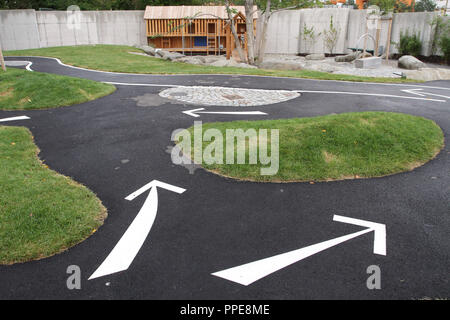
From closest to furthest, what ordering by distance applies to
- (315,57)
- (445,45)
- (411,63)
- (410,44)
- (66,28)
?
(411,63) → (445,45) → (410,44) → (315,57) → (66,28)

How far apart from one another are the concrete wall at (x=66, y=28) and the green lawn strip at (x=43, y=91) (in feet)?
56.2

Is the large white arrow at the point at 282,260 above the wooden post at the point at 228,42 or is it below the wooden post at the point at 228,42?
below

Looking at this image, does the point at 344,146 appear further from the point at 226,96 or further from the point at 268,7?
the point at 268,7

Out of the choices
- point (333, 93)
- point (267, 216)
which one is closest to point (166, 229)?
point (267, 216)

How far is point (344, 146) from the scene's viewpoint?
6.50 m

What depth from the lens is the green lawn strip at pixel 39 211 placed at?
3.80m

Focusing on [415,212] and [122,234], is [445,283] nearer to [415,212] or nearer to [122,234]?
[415,212]

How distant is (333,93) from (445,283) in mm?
8867

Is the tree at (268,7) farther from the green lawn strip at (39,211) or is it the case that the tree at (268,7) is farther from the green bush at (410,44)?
the green lawn strip at (39,211)

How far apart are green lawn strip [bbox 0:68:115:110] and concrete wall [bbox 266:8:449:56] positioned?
18.6m

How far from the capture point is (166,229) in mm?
4203

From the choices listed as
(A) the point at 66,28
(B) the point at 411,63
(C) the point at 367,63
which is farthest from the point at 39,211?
(A) the point at 66,28

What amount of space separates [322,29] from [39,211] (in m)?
26.0

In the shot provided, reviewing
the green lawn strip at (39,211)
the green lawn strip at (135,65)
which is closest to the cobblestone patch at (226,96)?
the green lawn strip at (135,65)
